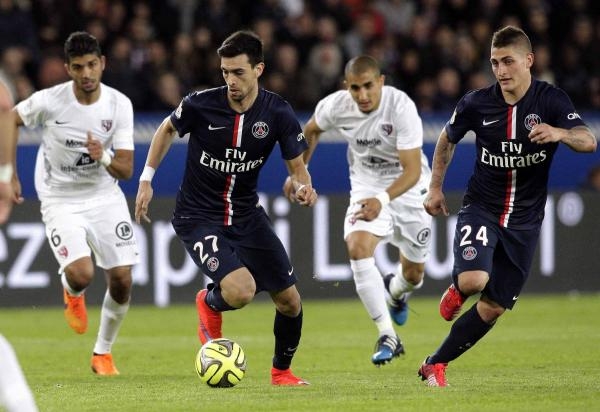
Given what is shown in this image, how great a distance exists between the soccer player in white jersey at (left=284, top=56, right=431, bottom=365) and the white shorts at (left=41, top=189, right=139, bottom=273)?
138cm

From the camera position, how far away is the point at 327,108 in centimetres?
1089

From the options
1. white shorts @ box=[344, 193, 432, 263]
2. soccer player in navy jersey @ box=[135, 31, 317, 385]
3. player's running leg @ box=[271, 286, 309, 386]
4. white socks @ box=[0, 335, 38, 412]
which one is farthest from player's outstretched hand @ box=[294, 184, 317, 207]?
white socks @ box=[0, 335, 38, 412]

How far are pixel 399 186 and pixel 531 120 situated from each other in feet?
4.70

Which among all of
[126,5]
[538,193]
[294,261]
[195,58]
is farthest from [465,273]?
[126,5]

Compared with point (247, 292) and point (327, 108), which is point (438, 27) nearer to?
point (327, 108)

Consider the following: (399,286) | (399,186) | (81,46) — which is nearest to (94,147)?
(81,46)

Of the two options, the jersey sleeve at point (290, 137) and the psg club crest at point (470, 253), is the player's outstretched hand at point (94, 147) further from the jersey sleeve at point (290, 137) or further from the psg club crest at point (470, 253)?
the psg club crest at point (470, 253)

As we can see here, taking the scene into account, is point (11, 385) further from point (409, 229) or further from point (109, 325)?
point (409, 229)

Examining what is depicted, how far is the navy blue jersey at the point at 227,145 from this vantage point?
8.73 m

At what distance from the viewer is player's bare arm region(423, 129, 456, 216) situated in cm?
859

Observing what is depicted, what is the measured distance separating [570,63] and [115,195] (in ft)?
36.3

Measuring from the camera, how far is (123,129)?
996 cm

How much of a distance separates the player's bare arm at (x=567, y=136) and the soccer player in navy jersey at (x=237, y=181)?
1.72 meters

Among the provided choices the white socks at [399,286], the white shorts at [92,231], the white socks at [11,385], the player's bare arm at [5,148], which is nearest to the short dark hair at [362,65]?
the white shorts at [92,231]
